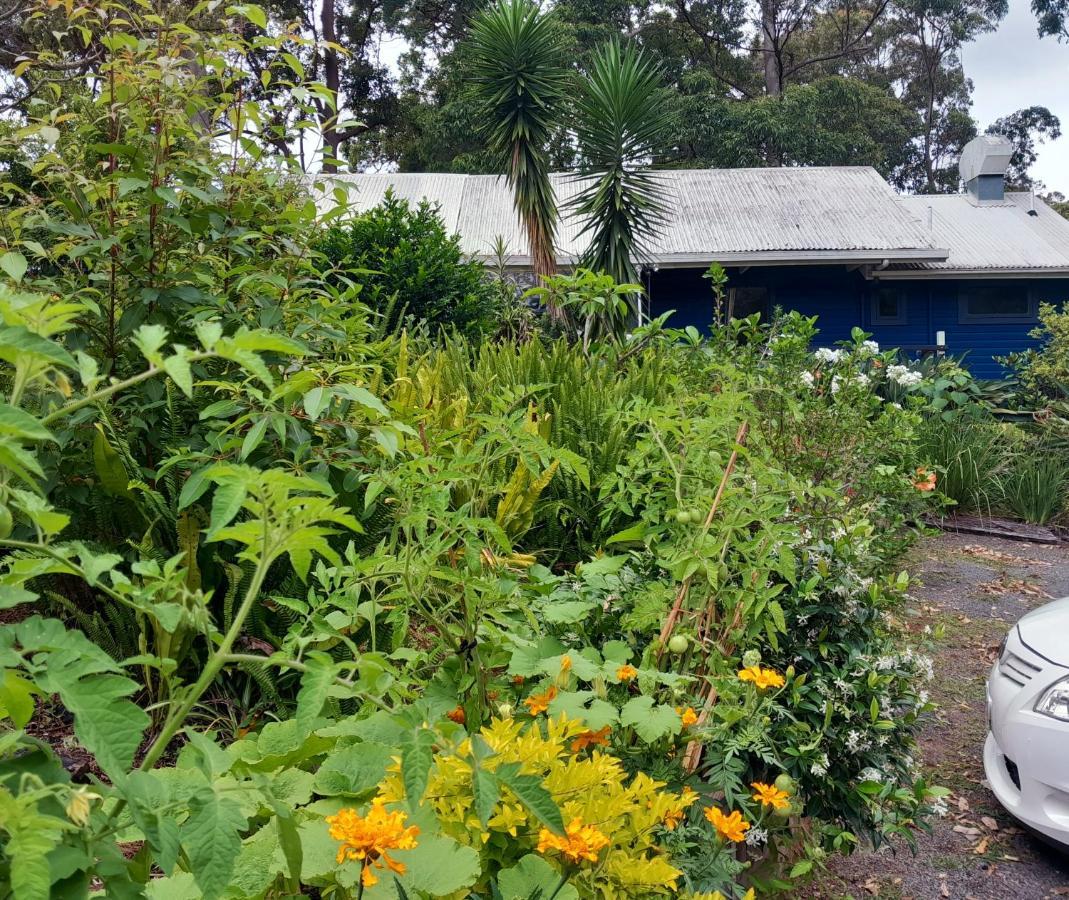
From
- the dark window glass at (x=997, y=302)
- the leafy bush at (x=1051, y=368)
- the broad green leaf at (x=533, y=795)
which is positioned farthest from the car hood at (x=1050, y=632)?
the dark window glass at (x=997, y=302)

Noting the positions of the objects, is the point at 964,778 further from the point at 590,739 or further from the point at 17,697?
the point at 17,697

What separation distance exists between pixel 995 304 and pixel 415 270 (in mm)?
14974

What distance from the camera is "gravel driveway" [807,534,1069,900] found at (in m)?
2.79

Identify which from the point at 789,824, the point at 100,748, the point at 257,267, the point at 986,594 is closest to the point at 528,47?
the point at 986,594

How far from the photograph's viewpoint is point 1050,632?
3.16 m

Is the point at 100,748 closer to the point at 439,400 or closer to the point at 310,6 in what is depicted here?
the point at 439,400

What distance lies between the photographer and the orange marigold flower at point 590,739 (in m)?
1.49

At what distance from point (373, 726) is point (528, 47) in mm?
11304

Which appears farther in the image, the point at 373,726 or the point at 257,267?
the point at 257,267

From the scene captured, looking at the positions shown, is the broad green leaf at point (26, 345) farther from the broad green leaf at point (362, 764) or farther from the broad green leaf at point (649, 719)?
the broad green leaf at point (649, 719)

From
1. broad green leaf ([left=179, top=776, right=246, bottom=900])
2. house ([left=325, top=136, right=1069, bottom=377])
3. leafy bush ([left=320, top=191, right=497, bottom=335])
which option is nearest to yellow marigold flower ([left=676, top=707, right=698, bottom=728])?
broad green leaf ([left=179, top=776, right=246, bottom=900])

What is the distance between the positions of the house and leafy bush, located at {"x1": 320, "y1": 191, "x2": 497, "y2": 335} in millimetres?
7304

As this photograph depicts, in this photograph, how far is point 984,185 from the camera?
1984 cm


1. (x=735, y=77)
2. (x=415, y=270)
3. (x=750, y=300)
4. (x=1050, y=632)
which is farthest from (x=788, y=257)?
(x=735, y=77)
